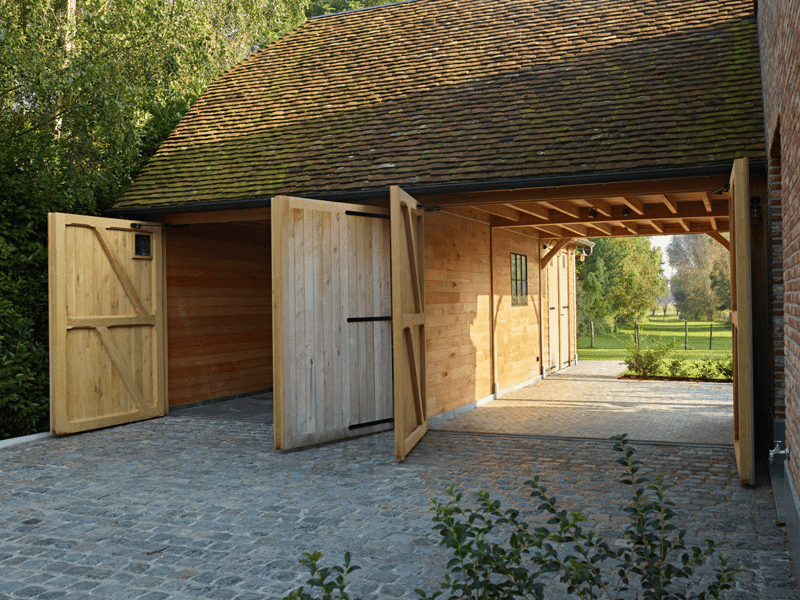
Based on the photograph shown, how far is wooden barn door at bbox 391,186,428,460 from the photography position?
666 cm

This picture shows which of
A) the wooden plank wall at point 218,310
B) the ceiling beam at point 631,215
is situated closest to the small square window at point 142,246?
the wooden plank wall at point 218,310

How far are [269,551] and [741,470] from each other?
12.5 ft

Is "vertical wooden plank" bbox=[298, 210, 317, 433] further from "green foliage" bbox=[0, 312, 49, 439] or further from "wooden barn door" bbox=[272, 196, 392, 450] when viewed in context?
Answer: "green foliage" bbox=[0, 312, 49, 439]

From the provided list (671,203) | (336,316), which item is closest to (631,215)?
(671,203)

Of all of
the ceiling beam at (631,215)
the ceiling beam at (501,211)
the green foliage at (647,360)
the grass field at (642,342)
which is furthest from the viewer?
the grass field at (642,342)

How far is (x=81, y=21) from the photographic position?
11.6 metres

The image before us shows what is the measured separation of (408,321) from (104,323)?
3904 millimetres

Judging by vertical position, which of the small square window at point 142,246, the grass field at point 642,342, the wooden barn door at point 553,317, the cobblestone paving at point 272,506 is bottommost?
the grass field at point 642,342

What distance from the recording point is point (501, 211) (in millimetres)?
10461

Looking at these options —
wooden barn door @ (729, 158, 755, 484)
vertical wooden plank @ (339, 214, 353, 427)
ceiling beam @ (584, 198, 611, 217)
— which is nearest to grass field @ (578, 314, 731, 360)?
ceiling beam @ (584, 198, 611, 217)

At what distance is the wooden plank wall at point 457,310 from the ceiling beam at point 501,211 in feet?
0.76

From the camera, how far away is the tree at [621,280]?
23812mm

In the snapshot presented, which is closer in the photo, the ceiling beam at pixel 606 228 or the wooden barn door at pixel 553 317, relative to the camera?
the ceiling beam at pixel 606 228

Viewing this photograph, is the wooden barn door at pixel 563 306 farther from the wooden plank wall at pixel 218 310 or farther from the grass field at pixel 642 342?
the wooden plank wall at pixel 218 310
